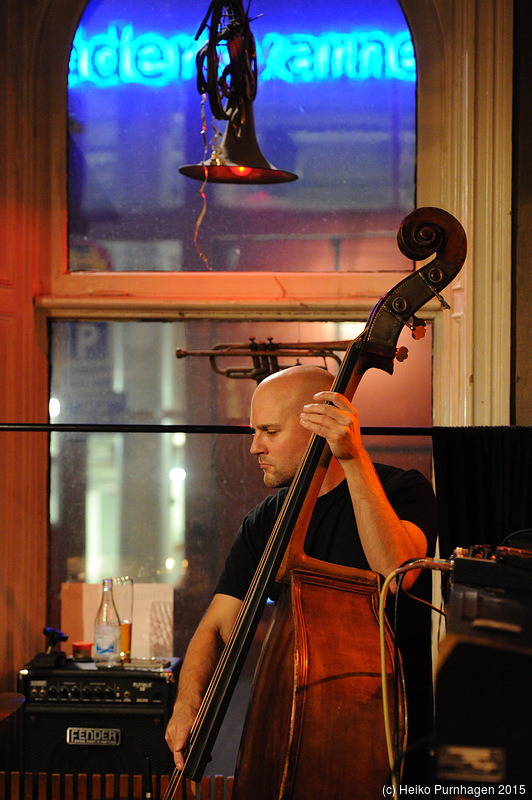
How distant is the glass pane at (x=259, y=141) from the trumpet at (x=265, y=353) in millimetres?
346

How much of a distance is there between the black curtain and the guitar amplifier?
1114 mm

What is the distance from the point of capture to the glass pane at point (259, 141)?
10.5 feet

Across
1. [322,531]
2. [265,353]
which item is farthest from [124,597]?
[322,531]

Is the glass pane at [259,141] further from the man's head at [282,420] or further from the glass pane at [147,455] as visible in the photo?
the man's head at [282,420]

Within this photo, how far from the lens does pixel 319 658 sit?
4.09 ft

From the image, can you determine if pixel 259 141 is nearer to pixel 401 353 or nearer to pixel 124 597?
pixel 124 597

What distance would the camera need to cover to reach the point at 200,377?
10.6ft

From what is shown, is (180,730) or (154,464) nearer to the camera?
(180,730)

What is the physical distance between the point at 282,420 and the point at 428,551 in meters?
0.42

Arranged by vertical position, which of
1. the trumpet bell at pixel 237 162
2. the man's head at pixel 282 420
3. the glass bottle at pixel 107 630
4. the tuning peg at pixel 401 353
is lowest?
the glass bottle at pixel 107 630

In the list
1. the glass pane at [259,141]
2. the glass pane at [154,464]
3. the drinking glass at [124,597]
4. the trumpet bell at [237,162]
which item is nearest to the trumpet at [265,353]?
the glass pane at [154,464]

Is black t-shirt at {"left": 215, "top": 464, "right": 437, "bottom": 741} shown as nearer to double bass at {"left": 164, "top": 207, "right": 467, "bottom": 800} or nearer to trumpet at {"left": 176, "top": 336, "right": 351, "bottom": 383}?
double bass at {"left": 164, "top": 207, "right": 467, "bottom": 800}

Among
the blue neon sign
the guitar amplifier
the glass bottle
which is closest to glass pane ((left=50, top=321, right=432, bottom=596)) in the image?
the glass bottle

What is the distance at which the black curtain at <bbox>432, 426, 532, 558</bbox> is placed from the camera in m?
2.05
